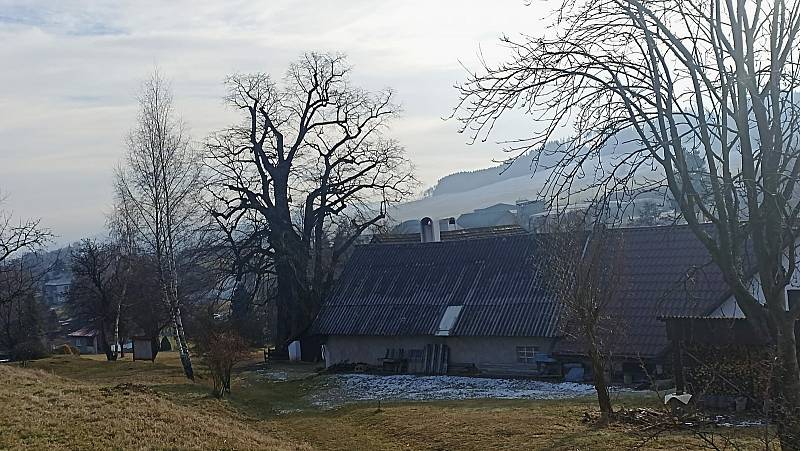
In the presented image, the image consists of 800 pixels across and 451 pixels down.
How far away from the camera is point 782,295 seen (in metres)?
7.63

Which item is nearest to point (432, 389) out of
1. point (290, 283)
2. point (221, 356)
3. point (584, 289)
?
point (221, 356)

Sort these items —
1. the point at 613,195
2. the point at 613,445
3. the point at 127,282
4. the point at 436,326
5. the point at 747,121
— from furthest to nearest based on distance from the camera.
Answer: the point at 127,282 → the point at 436,326 → the point at 613,445 → the point at 613,195 → the point at 747,121

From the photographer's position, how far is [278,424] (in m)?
19.4

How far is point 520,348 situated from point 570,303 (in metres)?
10.9

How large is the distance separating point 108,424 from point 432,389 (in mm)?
12148

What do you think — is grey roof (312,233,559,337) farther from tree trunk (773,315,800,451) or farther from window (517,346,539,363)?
tree trunk (773,315,800,451)

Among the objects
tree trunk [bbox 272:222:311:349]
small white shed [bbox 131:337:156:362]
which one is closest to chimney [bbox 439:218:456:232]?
tree trunk [bbox 272:222:311:349]

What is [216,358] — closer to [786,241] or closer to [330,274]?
[330,274]

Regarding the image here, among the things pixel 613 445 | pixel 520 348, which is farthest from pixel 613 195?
pixel 520 348

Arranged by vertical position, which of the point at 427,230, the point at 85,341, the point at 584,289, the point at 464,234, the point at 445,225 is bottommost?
the point at 85,341

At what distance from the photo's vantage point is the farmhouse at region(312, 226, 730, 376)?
77.2ft

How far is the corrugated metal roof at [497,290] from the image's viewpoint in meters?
23.5

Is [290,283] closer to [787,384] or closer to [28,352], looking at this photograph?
[28,352]

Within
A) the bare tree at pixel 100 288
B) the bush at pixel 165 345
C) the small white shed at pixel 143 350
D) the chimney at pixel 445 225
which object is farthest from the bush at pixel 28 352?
the chimney at pixel 445 225
